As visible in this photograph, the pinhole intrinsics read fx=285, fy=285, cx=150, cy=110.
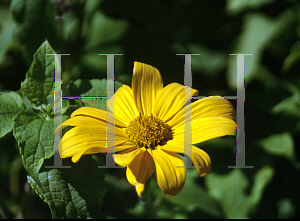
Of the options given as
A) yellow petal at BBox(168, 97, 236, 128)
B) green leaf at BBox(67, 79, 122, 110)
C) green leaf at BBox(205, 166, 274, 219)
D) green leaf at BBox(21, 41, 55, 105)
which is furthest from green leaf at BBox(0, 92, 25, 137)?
green leaf at BBox(205, 166, 274, 219)

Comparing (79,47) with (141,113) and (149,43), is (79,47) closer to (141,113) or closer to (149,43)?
(149,43)

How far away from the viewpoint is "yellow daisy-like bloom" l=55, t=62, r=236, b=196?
2.40ft

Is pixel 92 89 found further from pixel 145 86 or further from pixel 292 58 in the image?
pixel 292 58

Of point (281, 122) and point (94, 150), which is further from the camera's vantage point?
point (281, 122)

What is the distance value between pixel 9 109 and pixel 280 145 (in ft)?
3.43

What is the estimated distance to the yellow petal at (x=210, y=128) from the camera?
0.80 metres

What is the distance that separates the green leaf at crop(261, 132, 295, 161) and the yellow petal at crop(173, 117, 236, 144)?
1.59 feet

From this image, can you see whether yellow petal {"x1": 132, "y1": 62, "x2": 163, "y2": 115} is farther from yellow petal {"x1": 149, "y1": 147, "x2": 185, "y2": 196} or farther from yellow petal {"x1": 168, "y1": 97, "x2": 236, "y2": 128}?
yellow petal {"x1": 149, "y1": 147, "x2": 185, "y2": 196}

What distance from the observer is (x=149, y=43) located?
1352mm

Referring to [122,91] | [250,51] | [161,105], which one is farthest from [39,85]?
[250,51]

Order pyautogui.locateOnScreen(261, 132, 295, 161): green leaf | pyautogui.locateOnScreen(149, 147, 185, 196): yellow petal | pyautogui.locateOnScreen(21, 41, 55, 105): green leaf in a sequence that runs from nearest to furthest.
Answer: pyautogui.locateOnScreen(149, 147, 185, 196): yellow petal < pyautogui.locateOnScreen(21, 41, 55, 105): green leaf < pyautogui.locateOnScreen(261, 132, 295, 161): green leaf

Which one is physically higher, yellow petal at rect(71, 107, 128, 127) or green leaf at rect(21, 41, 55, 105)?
green leaf at rect(21, 41, 55, 105)

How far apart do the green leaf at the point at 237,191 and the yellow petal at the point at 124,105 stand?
0.51m

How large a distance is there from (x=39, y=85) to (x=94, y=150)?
0.32m
